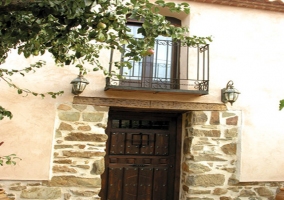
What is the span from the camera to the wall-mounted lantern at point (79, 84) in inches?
159

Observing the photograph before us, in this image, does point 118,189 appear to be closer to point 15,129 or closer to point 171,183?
point 171,183

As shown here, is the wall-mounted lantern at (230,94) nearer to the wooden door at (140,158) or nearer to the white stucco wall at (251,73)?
the white stucco wall at (251,73)

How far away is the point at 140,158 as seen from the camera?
484 cm

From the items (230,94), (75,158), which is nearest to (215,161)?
(230,94)

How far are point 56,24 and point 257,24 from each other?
12.7ft

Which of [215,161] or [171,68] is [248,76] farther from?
[215,161]

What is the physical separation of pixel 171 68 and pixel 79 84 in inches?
62.8

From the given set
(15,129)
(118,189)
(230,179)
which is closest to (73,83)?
(15,129)

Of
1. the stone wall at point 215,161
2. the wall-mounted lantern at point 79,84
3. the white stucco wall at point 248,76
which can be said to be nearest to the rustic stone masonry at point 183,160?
the stone wall at point 215,161

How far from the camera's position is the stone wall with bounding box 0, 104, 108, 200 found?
4066 millimetres

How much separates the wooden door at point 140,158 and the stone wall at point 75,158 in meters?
0.54

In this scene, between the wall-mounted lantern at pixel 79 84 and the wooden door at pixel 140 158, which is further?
the wooden door at pixel 140 158

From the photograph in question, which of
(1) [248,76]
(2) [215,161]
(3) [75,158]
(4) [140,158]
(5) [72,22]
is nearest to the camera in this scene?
(5) [72,22]

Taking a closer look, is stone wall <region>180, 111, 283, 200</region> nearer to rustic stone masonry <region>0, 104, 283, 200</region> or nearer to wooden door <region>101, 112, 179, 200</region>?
rustic stone masonry <region>0, 104, 283, 200</region>
